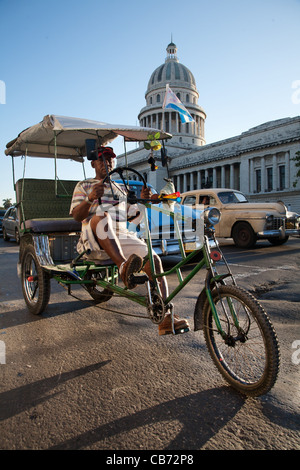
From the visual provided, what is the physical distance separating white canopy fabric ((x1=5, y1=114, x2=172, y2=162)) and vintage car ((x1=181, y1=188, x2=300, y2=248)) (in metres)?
6.09

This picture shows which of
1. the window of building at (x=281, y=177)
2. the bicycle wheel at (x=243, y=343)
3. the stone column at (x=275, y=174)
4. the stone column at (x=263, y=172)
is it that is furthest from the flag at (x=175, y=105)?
the stone column at (x=263, y=172)

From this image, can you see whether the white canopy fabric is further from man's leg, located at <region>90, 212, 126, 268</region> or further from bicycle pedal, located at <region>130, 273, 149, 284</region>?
bicycle pedal, located at <region>130, 273, 149, 284</region>

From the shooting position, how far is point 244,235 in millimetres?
11742

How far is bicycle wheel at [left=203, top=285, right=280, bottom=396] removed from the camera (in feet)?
6.78

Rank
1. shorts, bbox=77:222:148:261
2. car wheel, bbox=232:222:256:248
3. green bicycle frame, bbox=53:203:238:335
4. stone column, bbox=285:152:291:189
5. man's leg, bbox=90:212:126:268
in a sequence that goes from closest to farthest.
→ green bicycle frame, bbox=53:203:238:335
man's leg, bbox=90:212:126:268
shorts, bbox=77:222:148:261
car wheel, bbox=232:222:256:248
stone column, bbox=285:152:291:189

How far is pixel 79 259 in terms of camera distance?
399 cm

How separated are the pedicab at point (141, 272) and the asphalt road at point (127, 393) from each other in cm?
22

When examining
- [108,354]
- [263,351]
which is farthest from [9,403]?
[263,351]

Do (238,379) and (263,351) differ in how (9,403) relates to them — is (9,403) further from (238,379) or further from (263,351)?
(263,351)

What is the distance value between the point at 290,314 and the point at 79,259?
8.86 feet

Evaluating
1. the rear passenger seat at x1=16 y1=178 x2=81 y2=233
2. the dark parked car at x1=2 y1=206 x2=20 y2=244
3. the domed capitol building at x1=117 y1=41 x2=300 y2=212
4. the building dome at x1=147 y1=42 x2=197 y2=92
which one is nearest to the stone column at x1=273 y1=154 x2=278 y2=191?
the domed capitol building at x1=117 y1=41 x2=300 y2=212

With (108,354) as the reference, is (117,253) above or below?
above

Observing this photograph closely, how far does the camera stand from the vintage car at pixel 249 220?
446 inches

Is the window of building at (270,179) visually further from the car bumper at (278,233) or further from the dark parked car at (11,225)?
the dark parked car at (11,225)
